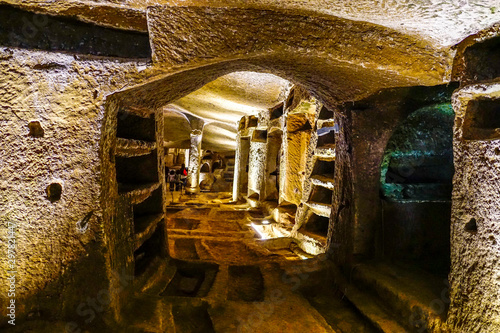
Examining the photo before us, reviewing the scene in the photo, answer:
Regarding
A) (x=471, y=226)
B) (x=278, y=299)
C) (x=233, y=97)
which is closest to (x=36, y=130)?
(x=278, y=299)

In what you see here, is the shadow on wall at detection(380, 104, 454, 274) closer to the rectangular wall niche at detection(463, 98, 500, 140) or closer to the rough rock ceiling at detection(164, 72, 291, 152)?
the rectangular wall niche at detection(463, 98, 500, 140)

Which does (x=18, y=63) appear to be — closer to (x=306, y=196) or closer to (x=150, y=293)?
(x=150, y=293)

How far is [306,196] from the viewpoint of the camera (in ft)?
13.8

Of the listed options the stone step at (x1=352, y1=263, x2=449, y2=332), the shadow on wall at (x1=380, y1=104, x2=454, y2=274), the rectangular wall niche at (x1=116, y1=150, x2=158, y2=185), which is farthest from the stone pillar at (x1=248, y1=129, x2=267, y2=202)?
the stone step at (x1=352, y1=263, x2=449, y2=332)

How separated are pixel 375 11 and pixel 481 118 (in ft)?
2.57

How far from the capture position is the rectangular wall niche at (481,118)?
59.1 inches

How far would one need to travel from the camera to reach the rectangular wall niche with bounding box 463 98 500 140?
1502 millimetres

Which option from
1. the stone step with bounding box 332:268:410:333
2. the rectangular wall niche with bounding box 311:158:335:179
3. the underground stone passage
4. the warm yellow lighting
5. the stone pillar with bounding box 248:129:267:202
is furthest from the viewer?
the stone pillar with bounding box 248:129:267:202

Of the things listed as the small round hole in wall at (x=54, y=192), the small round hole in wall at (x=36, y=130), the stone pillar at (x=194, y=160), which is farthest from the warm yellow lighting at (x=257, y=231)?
the stone pillar at (x=194, y=160)

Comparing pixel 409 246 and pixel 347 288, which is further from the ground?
pixel 409 246

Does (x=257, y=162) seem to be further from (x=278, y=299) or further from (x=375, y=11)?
(x=375, y=11)

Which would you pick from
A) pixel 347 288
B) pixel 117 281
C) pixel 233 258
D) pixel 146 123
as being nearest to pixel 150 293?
pixel 117 281

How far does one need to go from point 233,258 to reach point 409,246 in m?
2.15

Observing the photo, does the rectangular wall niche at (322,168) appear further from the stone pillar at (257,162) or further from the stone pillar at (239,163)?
the stone pillar at (239,163)
